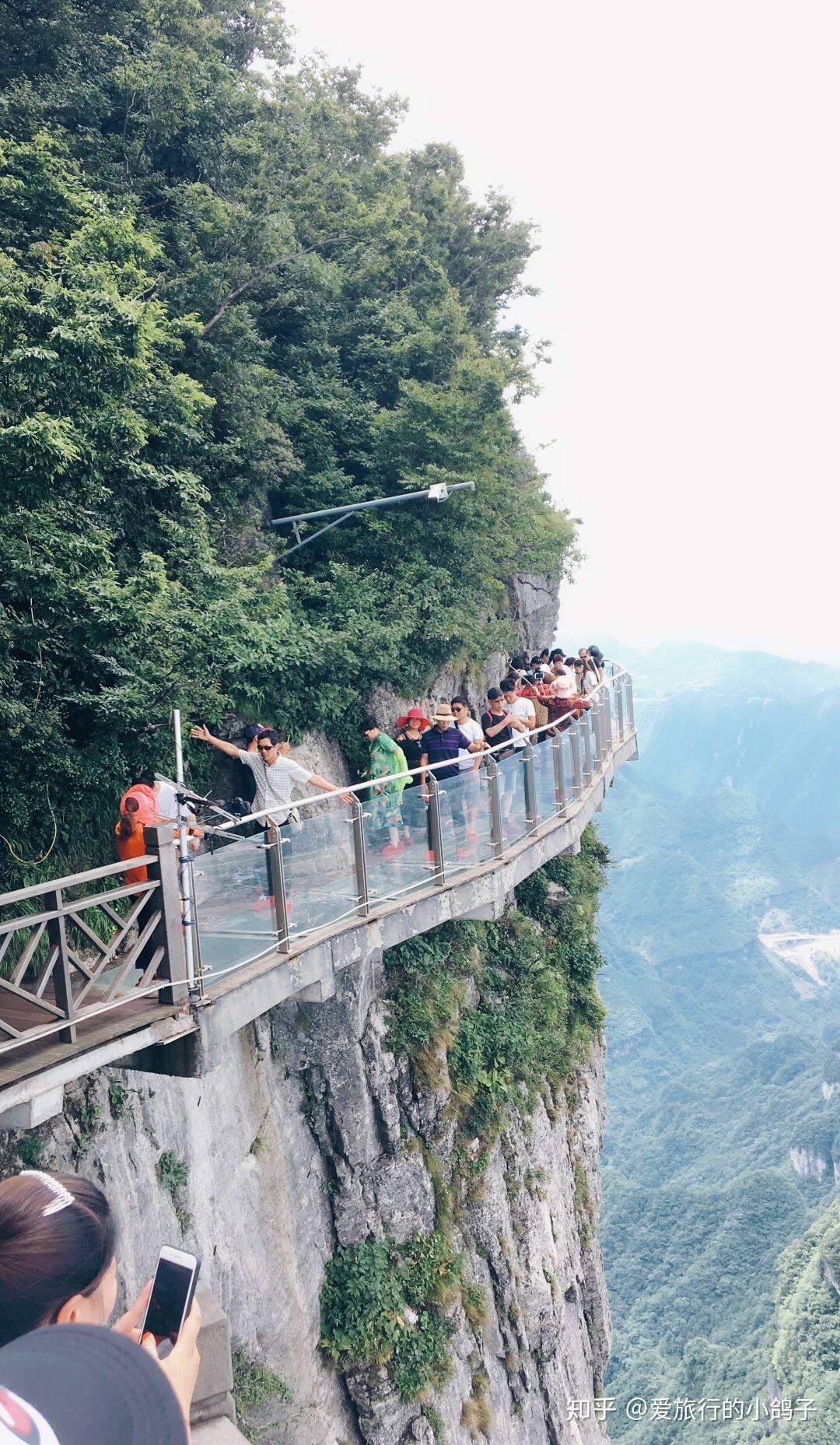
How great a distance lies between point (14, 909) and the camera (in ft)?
24.1

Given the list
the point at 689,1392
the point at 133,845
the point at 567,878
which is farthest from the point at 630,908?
the point at 133,845

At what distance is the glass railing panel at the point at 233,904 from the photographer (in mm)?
5598

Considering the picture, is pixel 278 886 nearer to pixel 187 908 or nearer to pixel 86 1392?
pixel 187 908

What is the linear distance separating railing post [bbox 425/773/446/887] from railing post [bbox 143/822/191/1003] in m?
3.10

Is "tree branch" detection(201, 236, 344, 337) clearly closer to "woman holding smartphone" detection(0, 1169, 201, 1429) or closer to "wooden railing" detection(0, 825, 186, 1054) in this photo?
"wooden railing" detection(0, 825, 186, 1054)

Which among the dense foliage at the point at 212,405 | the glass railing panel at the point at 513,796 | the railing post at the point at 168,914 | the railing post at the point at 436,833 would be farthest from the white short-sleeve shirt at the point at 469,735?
the railing post at the point at 168,914

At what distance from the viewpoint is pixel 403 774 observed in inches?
300

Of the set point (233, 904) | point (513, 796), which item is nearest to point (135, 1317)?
point (233, 904)

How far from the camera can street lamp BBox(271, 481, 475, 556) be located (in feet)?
40.5

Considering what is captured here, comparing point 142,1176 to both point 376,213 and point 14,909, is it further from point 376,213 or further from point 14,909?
point 376,213

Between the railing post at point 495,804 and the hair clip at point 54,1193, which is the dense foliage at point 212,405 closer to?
the railing post at point 495,804

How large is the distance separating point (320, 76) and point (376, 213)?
16.7 feet

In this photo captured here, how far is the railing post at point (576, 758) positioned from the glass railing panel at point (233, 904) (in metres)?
6.24

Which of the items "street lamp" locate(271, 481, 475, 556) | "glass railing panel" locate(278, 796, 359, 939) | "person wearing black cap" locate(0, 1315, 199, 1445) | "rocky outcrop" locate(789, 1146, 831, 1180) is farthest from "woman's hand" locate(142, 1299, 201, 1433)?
"rocky outcrop" locate(789, 1146, 831, 1180)
